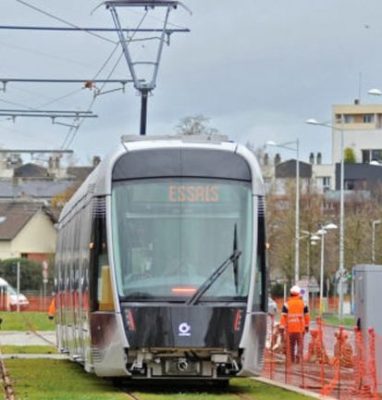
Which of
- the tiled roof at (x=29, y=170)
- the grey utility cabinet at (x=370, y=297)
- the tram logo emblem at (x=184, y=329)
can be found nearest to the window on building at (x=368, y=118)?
the tiled roof at (x=29, y=170)

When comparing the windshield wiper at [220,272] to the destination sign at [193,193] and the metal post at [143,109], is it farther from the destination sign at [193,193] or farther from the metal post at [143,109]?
the metal post at [143,109]

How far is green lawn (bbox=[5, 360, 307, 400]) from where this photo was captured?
70.2ft

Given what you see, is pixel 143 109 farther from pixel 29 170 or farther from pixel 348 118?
pixel 29 170

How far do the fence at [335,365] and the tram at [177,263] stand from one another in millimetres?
2074

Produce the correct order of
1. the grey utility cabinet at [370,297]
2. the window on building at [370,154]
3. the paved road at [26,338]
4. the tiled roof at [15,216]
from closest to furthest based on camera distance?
the grey utility cabinet at [370,297]
the paved road at [26,338]
the tiled roof at [15,216]
the window on building at [370,154]

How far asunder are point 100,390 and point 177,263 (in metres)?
2.68

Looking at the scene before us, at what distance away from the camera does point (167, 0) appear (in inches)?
1192

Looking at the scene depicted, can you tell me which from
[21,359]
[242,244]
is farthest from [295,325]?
[242,244]

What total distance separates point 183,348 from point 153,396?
2.75ft

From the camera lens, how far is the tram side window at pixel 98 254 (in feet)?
72.4

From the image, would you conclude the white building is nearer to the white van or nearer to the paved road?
the white van

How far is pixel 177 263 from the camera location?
2197 centimetres

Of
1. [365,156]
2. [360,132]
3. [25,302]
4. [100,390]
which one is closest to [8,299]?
[25,302]

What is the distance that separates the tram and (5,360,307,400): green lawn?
437 mm
